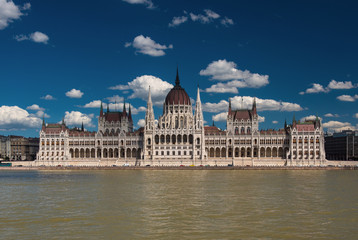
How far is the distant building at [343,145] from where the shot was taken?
156625mm

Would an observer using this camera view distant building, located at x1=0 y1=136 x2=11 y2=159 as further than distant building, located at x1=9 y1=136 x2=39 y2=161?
A: Yes

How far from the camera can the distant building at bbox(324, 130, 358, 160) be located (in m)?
157

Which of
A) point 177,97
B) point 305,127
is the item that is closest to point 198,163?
point 177,97

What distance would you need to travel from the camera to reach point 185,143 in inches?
5079

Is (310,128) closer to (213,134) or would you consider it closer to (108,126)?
(213,134)

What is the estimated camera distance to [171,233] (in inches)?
1121

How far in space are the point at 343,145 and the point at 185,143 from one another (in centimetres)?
6785

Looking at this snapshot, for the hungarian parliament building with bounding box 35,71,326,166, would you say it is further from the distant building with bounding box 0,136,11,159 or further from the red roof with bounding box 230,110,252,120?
the distant building with bounding box 0,136,11,159

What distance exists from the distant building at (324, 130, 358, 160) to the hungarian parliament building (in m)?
33.1

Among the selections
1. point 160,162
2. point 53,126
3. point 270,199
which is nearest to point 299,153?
point 160,162

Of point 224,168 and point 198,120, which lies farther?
point 198,120

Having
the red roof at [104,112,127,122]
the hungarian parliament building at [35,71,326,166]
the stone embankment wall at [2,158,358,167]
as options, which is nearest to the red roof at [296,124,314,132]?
the hungarian parliament building at [35,71,326,166]

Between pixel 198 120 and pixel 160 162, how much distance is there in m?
17.3

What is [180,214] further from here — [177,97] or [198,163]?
[177,97]
